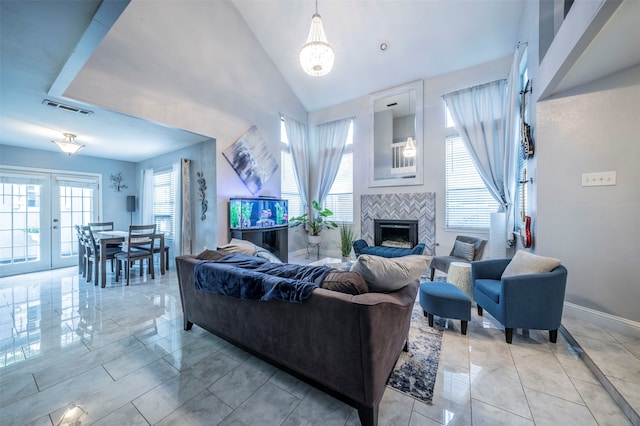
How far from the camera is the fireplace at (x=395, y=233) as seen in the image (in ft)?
15.3

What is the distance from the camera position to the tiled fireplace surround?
4.48 m

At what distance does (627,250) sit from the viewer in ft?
6.84

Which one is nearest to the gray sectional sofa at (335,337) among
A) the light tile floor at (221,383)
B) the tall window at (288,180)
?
the light tile floor at (221,383)

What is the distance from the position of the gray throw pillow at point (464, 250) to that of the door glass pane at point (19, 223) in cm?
788

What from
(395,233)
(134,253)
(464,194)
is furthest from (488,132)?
(134,253)

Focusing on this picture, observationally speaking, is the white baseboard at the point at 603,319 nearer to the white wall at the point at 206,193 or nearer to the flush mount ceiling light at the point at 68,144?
the white wall at the point at 206,193

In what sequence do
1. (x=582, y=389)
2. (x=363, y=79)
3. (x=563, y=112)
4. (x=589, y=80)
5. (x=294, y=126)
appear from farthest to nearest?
(x=294, y=126)
(x=363, y=79)
(x=563, y=112)
(x=589, y=80)
(x=582, y=389)

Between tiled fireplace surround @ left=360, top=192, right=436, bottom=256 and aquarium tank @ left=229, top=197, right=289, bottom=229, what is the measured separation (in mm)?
1823

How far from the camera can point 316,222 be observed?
571 cm

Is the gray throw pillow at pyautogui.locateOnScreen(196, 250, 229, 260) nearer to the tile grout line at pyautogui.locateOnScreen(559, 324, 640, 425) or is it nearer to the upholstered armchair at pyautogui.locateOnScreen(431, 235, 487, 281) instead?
the tile grout line at pyautogui.locateOnScreen(559, 324, 640, 425)

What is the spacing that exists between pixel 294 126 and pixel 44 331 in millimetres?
5114

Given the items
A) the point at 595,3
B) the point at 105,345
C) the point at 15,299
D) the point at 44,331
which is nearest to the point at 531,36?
the point at 595,3

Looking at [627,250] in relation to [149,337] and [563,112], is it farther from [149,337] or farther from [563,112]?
[149,337]

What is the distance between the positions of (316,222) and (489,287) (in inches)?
154
